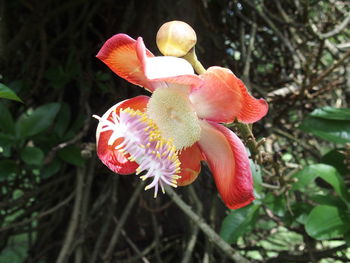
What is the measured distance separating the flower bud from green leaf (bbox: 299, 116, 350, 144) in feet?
1.58

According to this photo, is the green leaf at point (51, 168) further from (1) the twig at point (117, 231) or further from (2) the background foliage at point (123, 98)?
(1) the twig at point (117, 231)

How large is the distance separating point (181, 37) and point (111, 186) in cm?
74

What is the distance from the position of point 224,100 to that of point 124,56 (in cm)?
17

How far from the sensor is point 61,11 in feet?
4.15

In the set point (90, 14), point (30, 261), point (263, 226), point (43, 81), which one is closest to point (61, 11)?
point (90, 14)

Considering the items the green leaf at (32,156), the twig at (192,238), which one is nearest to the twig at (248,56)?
the twig at (192,238)

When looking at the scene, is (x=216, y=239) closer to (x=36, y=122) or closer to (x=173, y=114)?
(x=173, y=114)

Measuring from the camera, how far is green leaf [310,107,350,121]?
0.88m

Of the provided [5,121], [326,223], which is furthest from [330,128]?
[5,121]

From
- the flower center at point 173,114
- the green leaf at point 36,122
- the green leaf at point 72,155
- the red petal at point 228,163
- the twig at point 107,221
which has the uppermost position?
the flower center at point 173,114

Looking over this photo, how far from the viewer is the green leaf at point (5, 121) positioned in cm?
102

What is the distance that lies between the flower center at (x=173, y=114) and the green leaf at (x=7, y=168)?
1.96 ft

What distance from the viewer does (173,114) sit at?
0.64m

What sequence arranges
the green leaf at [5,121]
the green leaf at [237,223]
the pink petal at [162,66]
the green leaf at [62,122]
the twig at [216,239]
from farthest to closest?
the green leaf at [62,122], the green leaf at [5,121], the green leaf at [237,223], the twig at [216,239], the pink petal at [162,66]
